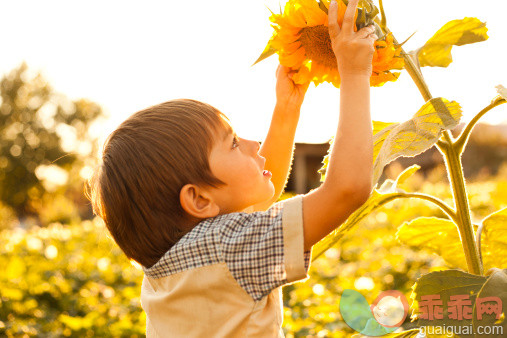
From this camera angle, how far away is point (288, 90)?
149cm

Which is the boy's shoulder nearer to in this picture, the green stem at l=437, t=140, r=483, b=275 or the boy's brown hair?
the boy's brown hair

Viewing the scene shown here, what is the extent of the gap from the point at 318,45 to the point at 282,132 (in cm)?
41

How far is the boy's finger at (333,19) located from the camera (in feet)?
3.55

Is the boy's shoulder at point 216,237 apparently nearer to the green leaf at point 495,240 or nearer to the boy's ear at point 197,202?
the boy's ear at point 197,202

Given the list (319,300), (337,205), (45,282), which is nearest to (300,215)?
(337,205)

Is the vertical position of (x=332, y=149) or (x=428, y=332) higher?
(x=332, y=149)

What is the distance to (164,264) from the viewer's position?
4.10ft

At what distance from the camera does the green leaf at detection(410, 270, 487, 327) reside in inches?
44.3

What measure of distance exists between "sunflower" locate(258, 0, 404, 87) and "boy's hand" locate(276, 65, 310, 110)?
16 cm

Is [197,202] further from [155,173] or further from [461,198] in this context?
[461,198]

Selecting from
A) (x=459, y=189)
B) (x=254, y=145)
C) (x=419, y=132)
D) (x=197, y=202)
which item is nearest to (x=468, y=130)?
(x=459, y=189)

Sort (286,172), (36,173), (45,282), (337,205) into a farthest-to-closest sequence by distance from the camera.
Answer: (36,173) < (45,282) < (286,172) < (337,205)

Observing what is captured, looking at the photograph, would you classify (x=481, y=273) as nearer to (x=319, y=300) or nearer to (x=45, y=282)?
(x=319, y=300)

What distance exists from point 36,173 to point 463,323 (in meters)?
28.9
